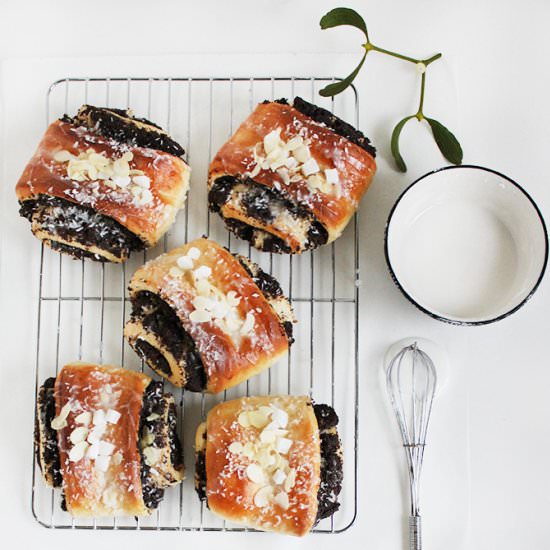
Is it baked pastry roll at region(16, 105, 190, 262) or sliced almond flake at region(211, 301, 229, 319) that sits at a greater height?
baked pastry roll at region(16, 105, 190, 262)

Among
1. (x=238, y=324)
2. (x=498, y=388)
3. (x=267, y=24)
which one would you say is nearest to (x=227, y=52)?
(x=267, y=24)

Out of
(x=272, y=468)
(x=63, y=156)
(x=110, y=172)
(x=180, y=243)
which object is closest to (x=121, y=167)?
(x=110, y=172)

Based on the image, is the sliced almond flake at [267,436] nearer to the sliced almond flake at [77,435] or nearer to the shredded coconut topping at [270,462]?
the shredded coconut topping at [270,462]

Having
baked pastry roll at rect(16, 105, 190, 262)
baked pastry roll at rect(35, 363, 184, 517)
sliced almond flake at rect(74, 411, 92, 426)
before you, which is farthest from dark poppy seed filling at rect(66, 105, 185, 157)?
sliced almond flake at rect(74, 411, 92, 426)

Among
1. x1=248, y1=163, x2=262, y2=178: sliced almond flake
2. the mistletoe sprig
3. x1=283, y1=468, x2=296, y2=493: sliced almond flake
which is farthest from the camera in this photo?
the mistletoe sprig

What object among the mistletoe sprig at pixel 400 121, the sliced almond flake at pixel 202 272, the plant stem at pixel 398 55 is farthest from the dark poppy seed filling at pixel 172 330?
the plant stem at pixel 398 55

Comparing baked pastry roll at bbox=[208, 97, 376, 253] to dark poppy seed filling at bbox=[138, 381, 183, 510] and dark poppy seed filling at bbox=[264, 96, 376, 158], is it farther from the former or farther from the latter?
dark poppy seed filling at bbox=[138, 381, 183, 510]
